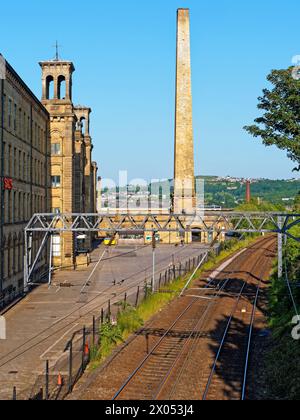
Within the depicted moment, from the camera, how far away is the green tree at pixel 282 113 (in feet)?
78.4

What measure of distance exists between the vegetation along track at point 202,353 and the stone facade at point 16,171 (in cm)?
993

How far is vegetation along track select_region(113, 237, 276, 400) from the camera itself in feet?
53.9

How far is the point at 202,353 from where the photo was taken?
68.0ft

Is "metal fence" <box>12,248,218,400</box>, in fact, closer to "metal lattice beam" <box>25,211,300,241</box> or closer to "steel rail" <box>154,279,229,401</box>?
"steel rail" <box>154,279,229,401</box>

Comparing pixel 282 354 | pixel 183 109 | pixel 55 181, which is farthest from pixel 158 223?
pixel 183 109

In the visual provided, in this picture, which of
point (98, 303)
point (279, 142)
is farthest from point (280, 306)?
point (98, 303)

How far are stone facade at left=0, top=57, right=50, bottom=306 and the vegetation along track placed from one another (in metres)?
9.93

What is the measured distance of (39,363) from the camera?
1967cm

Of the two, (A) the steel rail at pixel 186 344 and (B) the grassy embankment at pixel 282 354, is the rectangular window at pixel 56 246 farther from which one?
(B) the grassy embankment at pixel 282 354

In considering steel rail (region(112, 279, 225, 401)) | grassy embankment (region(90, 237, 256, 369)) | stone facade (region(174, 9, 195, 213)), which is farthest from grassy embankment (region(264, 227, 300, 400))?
stone facade (region(174, 9, 195, 213))

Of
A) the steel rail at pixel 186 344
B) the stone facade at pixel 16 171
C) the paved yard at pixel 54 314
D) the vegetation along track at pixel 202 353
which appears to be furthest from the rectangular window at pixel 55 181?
the steel rail at pixel 186 344

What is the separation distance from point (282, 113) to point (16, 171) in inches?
686

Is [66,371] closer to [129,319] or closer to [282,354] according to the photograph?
[129,319]
